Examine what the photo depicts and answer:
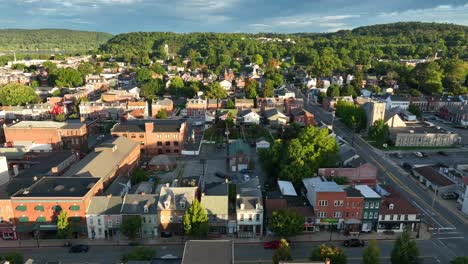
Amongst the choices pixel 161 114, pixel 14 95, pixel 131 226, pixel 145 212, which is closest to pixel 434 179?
pixel 145 212

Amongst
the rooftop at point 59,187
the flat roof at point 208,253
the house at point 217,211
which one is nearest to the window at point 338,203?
the house at point 217,211

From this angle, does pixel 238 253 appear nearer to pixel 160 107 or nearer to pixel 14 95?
pixel 160 107

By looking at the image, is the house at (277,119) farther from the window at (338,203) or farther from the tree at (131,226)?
the tree at (131,226)

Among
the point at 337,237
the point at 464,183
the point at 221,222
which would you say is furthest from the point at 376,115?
the point at 221,222

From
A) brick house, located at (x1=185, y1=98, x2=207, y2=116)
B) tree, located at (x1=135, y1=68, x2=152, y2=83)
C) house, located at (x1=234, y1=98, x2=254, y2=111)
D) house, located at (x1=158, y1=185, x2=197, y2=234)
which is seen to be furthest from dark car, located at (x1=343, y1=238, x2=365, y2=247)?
tree, located at (x1=135, y1=68, x2=152, y2=83)

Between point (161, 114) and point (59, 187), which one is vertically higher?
A: point (161, 114)

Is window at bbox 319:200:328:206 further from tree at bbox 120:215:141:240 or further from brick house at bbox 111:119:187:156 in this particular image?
brick house at bbox 111:119:187:156
